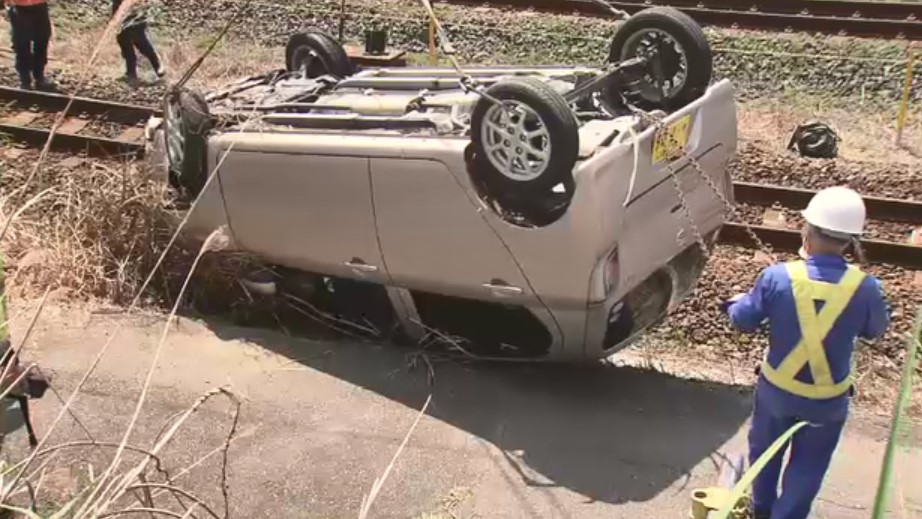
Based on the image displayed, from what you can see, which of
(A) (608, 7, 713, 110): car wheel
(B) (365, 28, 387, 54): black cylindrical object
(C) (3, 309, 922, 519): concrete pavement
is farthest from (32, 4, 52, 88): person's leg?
(A) (608, 7, 713, 110): car wheel

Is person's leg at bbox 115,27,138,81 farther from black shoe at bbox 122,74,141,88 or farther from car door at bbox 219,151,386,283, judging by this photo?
car door at bbox 219,151,386,283

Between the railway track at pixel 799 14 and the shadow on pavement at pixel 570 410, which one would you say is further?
the railway track at pixel 799 14

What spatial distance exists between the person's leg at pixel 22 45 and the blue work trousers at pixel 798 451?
9.41 metres

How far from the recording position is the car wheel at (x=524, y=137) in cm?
509

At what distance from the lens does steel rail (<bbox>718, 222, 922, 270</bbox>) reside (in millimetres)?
8016

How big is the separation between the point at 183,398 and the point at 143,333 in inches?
35.2

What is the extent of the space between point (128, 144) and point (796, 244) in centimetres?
539

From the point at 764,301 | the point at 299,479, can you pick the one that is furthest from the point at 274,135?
the point at 764,301

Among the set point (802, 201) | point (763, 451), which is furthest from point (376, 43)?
point (763, 451)

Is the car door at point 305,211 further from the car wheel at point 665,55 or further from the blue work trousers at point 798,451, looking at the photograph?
the blue work trousers at point 798,451

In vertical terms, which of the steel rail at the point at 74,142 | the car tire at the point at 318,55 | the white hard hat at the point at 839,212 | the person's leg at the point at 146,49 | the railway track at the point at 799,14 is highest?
the white hard hat at the point at 839,212

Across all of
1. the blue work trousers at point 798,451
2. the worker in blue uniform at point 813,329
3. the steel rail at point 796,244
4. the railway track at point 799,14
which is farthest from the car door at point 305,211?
the railway track at point 799,14

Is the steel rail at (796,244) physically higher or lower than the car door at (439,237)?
lower

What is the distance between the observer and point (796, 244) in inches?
324
